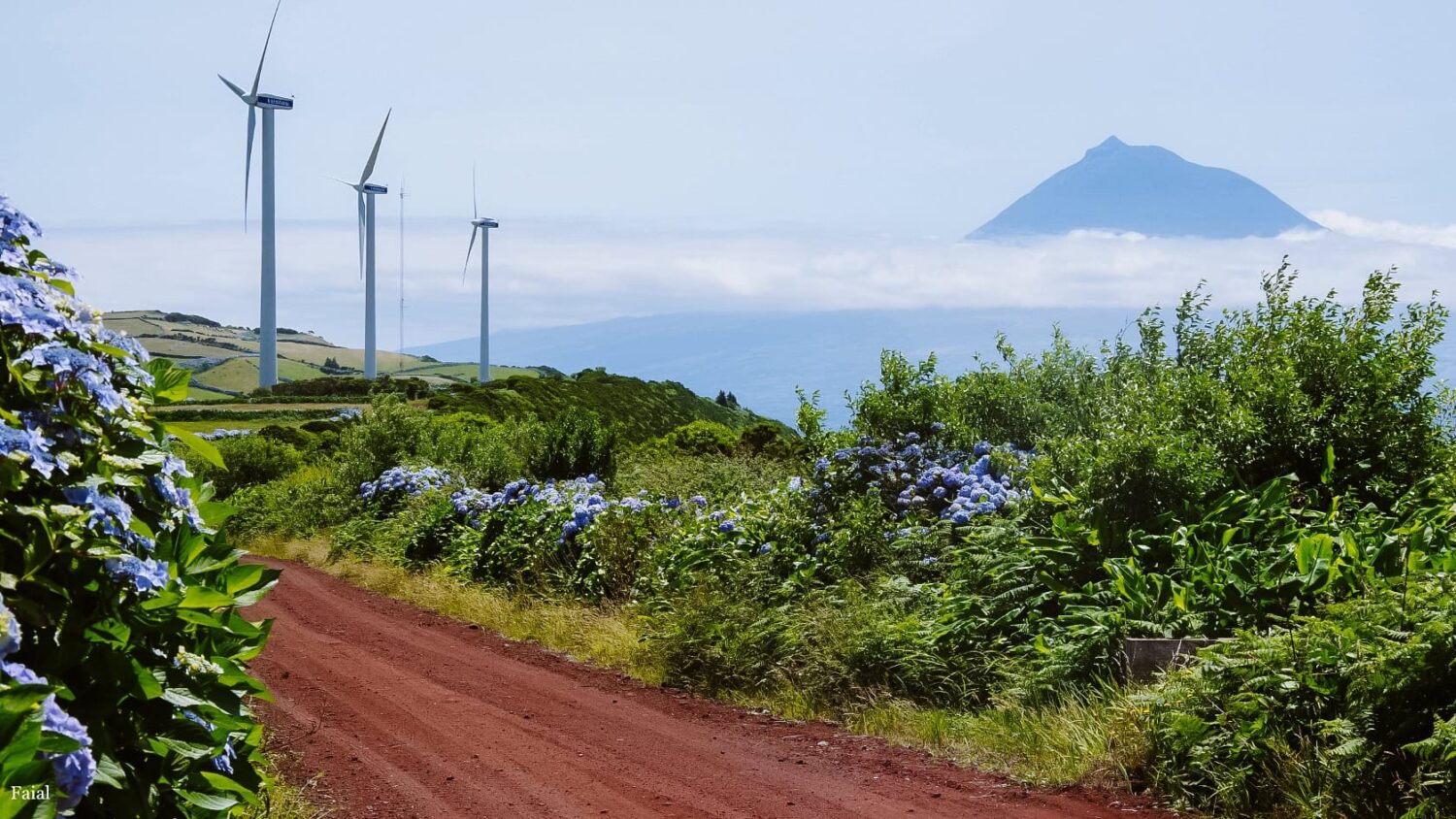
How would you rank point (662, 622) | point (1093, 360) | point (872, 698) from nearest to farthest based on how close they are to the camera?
point (872, 698)
point (662, 622)
point (1093, 360)

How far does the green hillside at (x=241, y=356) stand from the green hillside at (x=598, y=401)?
4445cm

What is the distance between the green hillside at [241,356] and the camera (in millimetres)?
118750

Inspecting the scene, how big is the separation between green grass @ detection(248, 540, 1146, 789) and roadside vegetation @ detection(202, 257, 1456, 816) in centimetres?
2

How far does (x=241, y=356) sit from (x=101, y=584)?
146 m

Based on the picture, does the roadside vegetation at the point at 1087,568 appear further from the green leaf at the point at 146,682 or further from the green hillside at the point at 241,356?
the green hillside at the point at 241,356

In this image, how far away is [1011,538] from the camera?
8.76 m

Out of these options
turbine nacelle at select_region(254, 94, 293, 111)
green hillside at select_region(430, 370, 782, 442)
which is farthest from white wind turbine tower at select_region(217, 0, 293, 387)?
green hillside at select_region(430, 370, 782, 442)

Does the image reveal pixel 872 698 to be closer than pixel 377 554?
Yes

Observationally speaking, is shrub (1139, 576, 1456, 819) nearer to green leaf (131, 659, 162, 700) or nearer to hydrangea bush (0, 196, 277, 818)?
hydrangea bush (0, 196, 277, 818)

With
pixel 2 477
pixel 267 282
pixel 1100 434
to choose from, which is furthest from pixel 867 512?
pixel 267 282

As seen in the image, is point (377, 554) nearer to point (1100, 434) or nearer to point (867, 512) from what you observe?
point (867, 512)

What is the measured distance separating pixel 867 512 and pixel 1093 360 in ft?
12.7

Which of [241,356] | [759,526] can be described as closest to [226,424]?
[759,526]

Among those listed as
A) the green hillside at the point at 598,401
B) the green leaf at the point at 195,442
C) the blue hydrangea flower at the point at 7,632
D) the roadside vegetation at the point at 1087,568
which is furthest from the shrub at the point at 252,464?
the blue hydrangea flower at the point at 7,632
